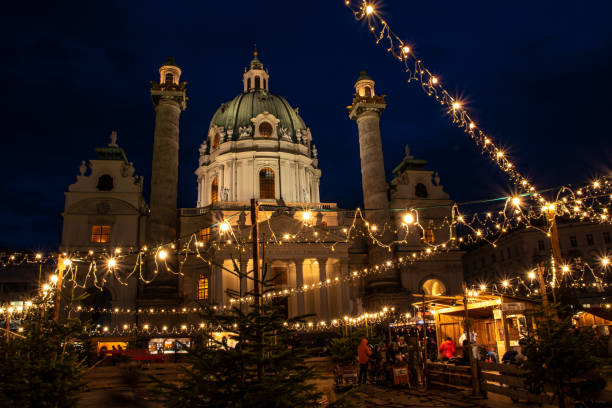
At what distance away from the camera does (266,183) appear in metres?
55.0

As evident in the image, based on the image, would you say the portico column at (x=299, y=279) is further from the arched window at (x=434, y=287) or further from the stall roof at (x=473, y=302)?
the stall roof at (x=473, y=302)

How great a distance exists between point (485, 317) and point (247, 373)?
17.8m

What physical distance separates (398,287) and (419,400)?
29221mm

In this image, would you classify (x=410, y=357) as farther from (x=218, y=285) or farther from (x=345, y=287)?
(x=218, y=285)

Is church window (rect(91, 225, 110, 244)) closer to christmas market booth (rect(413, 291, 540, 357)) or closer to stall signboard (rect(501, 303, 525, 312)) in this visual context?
christmas market booth (rect(413, 291, 540, 357))

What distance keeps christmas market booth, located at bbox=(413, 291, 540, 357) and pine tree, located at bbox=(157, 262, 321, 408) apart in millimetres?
11841

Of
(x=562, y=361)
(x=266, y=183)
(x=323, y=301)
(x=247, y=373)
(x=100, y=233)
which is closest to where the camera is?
(x=247, y=373)

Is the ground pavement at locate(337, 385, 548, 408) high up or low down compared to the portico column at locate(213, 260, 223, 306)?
down

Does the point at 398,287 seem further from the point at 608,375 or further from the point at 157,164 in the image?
the point at 608,375

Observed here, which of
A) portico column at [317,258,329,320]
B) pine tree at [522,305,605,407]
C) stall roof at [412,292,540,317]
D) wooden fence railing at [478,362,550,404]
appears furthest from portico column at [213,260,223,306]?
pine tree at [522,305,605,407]

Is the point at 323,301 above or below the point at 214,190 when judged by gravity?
below

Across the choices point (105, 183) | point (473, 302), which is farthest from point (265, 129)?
point (473, 302)

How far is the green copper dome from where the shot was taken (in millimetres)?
58531

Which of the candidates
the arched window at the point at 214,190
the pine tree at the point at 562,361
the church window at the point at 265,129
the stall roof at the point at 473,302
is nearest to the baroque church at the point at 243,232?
the arched window at the point at 214,190
